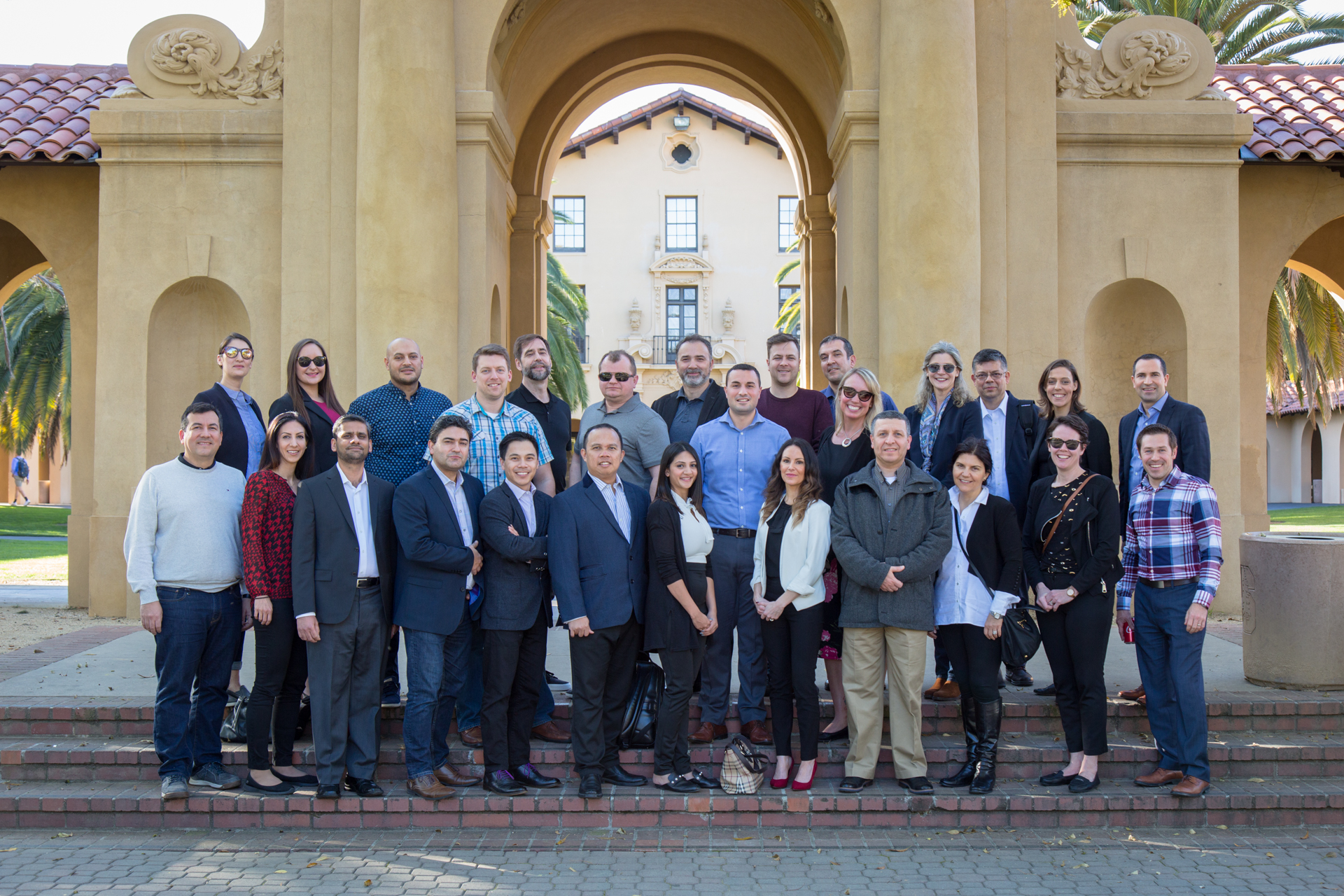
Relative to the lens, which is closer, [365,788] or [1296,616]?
[365,788]

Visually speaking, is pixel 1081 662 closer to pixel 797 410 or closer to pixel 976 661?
pixel 976 661

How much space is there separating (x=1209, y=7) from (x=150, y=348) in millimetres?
16929

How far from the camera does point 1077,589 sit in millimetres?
5395

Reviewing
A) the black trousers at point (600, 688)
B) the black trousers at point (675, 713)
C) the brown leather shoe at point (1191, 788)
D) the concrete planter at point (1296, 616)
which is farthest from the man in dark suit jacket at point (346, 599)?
the concrete planter at point (1296, 616)

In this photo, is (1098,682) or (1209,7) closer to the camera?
(1098,682)

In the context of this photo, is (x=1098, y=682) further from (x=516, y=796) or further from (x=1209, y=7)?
(x=1209, y=7)

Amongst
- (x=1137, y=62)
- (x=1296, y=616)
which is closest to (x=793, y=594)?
(x=1296, y=616)

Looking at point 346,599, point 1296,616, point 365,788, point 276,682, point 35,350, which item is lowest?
point 365,788

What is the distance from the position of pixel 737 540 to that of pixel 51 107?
32.6 ft

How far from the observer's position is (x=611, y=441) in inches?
212

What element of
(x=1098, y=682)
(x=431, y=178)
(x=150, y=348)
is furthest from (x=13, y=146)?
(x=1098, y=682)

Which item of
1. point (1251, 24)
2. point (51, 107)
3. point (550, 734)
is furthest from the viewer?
point (1251, 24)

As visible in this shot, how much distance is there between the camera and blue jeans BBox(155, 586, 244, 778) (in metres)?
5.27

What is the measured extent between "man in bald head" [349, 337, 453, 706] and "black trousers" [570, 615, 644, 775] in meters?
1.29
